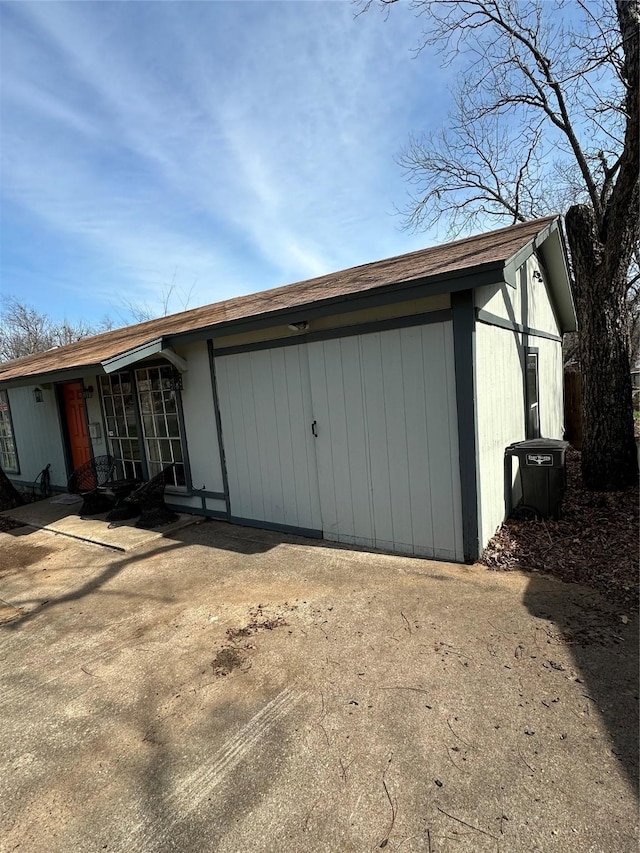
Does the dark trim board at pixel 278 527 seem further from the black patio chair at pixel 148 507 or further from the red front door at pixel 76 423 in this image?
the red front door at pixel 76 423

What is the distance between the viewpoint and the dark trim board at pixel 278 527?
5.33 metres

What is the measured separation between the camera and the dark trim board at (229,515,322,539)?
533cm

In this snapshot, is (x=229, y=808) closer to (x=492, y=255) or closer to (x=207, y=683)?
(x=207, y=683)

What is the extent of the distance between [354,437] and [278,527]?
1.73 meters

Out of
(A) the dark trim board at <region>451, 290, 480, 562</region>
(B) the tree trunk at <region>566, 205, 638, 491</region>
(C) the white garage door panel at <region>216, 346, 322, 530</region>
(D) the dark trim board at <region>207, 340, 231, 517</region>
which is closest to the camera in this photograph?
(A) the dark trim board at <region>451, 290, 480, 562</region>

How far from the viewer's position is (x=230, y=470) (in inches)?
239

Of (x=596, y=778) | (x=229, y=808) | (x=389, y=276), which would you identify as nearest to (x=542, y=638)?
(x=596, y=778)

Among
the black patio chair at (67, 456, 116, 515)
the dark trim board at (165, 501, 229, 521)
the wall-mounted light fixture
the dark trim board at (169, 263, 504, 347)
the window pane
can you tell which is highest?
the dark trim board at (169, 263, 504, 347)

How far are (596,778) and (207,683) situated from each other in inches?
82.7

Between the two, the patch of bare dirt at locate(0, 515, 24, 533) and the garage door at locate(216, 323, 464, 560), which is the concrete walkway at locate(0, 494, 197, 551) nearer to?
the patch of bare dirt at locate(0, 515, 24, 533)

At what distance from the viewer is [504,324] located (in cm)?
530

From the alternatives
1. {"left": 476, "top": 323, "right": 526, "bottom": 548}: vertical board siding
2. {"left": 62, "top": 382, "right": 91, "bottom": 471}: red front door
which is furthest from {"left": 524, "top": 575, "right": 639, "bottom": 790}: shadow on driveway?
{"left": 62, "top": 382, "right": 91, "bottom": 471}: red front door

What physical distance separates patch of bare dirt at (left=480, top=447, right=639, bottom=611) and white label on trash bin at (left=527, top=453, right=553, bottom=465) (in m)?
0.67

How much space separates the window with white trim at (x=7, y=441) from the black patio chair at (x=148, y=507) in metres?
5.80
